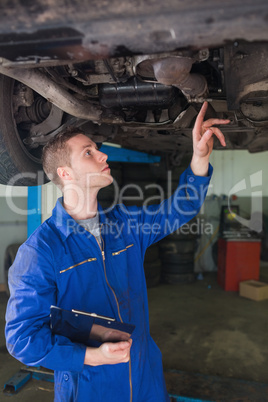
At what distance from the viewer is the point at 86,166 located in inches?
51.9

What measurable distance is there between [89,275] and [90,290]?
0.17 ft

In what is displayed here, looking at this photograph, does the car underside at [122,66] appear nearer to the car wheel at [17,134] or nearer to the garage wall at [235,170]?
the car wheel at [17,134]

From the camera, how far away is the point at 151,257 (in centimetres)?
426

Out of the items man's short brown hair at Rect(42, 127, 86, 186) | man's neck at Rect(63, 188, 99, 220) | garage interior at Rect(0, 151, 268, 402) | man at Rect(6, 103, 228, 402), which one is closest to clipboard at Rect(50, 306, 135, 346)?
man at Rect(6, 103, 228, 402)

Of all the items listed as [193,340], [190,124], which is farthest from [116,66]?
→ [193,340]

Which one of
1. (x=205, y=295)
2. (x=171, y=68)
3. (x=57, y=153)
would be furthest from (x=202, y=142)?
(x=205, y=295)

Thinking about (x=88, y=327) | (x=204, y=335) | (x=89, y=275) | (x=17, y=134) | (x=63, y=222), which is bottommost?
(x=204, y=335)

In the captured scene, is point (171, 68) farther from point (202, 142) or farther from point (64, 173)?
point (64, 173)

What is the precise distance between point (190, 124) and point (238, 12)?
62.6 inches

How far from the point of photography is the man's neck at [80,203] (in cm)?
134

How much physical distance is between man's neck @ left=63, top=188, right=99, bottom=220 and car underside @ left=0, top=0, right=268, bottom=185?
1.56ft

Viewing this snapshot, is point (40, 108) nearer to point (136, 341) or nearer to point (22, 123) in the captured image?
point (22, 123)

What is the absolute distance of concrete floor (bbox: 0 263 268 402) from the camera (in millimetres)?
2393

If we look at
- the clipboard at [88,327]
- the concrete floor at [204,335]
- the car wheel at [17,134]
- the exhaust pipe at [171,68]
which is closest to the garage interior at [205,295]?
the concrete floor at [204,335]
